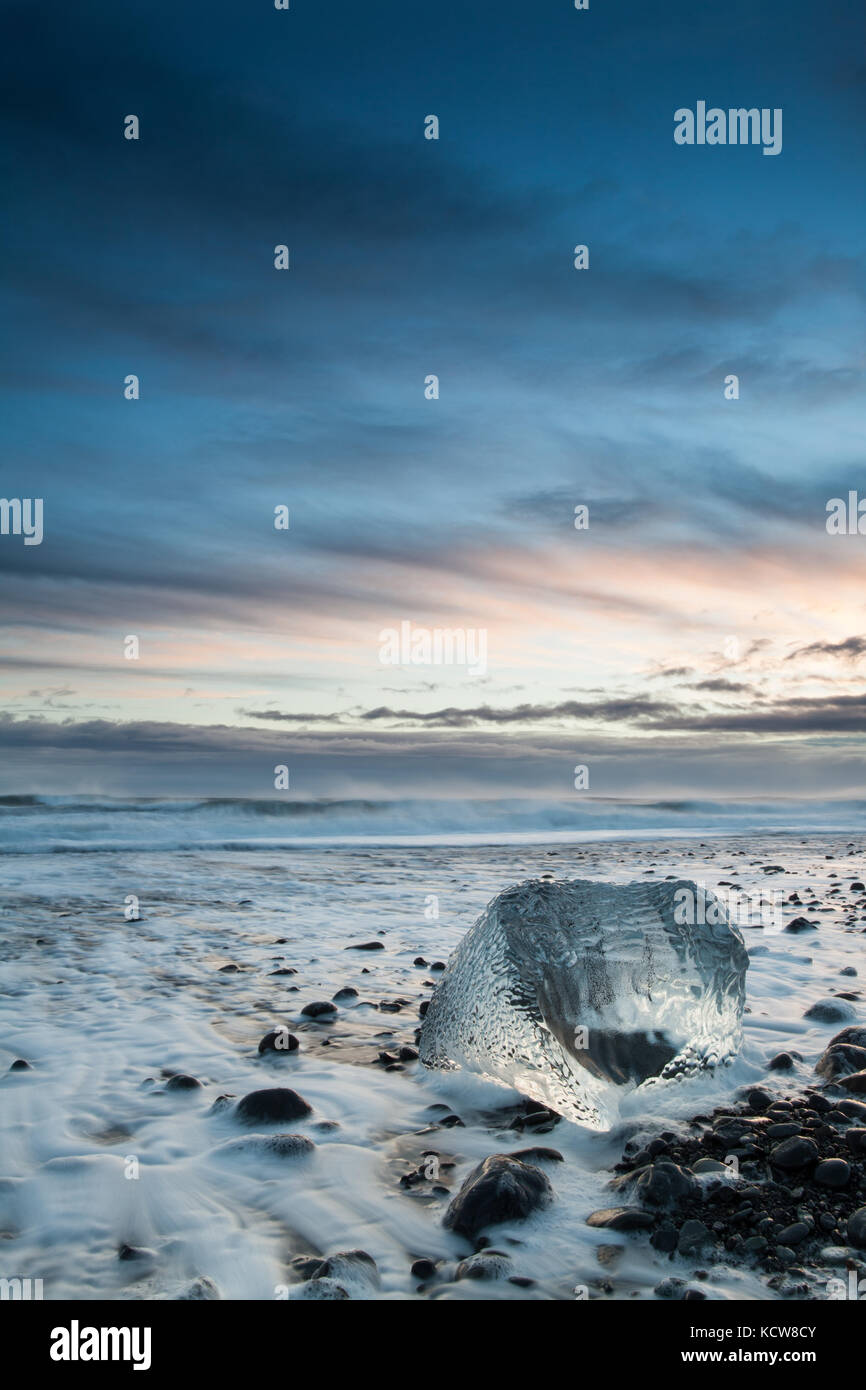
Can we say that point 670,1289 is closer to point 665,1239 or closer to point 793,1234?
point 665,1239

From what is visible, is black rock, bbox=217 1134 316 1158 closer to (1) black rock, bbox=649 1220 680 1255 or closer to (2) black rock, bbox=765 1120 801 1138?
(1) black rock, bbox=649 1220 680 1255

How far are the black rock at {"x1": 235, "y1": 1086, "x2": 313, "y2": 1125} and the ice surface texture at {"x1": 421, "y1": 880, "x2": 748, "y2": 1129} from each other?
86 centimetres

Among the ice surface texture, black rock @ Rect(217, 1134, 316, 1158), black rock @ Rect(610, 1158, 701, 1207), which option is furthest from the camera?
the ice surface texture

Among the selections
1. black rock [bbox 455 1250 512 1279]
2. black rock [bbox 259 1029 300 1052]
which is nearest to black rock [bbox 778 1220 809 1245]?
black rock [bbox 455 1250 512 1279]

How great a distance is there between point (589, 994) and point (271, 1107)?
1603 mm

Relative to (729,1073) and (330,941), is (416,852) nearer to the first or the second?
(330,941)

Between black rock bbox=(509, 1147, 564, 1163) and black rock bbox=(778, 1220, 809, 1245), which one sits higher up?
black rock bbox=(778, 1220, 809, 1245)

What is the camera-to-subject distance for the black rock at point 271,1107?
151 inches

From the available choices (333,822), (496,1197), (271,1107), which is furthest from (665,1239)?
(333,822)

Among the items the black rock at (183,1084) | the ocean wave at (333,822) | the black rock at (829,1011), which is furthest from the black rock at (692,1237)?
the ocean wave at (333,822)

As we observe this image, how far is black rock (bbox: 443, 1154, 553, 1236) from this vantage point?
292 cm

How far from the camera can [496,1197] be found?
9.71ft

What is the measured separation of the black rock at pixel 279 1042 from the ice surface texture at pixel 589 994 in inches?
31.1
